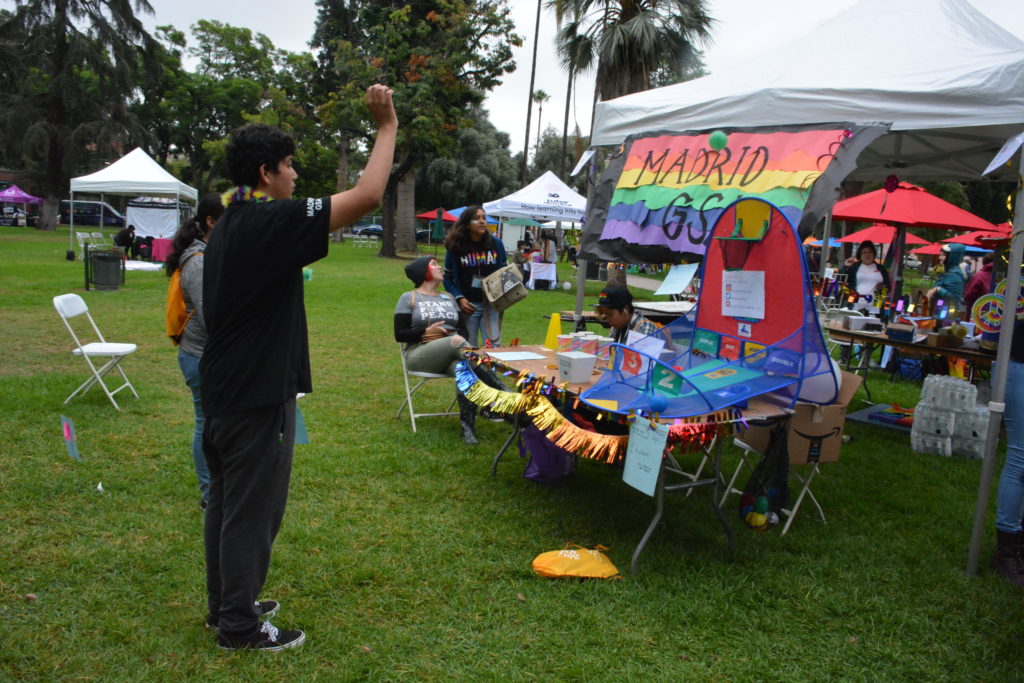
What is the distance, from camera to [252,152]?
2.16 m

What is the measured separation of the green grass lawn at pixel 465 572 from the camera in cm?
255

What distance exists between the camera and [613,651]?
262 cm

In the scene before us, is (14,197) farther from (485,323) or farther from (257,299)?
(257,299)

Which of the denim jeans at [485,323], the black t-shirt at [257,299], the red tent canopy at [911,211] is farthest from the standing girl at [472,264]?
the red tent canopy at [911,211]

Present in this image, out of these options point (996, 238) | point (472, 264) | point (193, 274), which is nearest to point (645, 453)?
point (193, 274)

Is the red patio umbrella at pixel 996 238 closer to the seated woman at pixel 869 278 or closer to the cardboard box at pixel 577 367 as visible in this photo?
the seated woman at pixel 869 278

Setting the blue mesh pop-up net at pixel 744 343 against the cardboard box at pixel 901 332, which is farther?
the cardboard box at pixel 901 332

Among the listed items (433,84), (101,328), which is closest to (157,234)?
(433,84)

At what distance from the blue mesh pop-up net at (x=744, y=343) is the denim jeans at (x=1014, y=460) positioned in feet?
2.48

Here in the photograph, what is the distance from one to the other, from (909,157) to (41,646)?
654 centimetres

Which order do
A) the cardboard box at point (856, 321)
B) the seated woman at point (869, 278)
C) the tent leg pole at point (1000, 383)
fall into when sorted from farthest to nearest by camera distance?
the seated woman at point (869, 278), the cardboard box at point (856, 321), the tent leg pole at point (1000, 383)

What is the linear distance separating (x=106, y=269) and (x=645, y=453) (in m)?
12.0

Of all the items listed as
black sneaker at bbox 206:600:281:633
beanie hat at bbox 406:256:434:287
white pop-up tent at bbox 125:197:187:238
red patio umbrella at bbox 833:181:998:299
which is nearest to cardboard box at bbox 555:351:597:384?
black sneaker at bbox 206:600:281:633

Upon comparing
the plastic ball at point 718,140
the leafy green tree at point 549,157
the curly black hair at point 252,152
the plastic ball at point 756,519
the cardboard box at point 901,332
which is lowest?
the plastic ball at point 756,519
